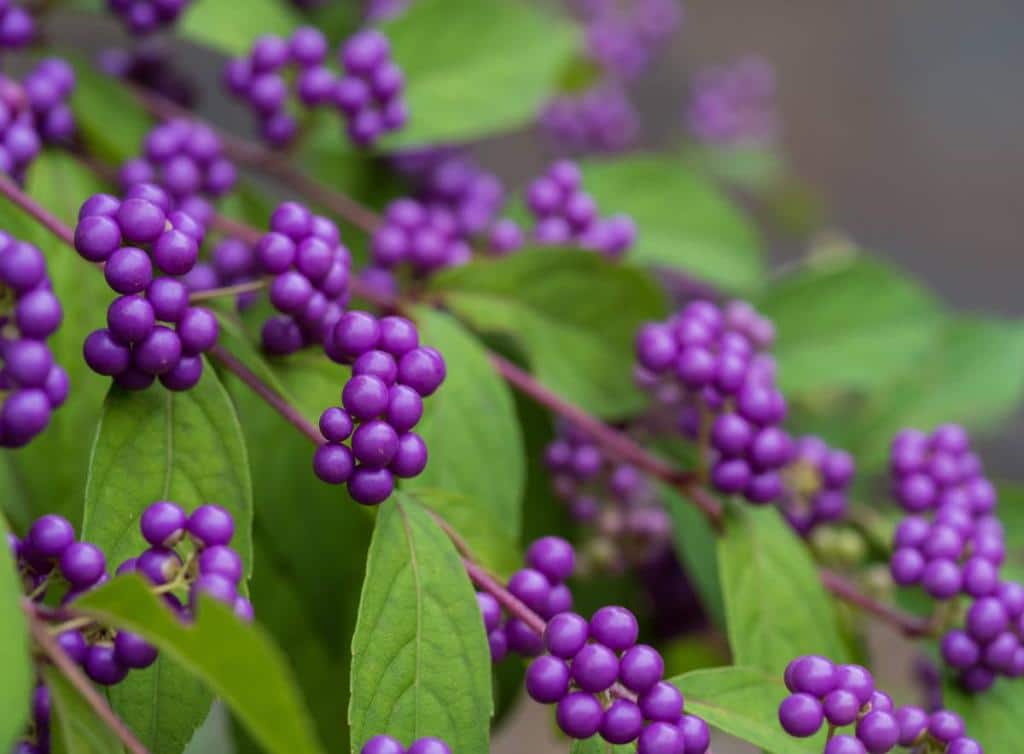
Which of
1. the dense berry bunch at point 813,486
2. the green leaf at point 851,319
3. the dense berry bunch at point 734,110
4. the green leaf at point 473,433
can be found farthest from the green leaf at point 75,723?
the dense berry bunch at point 734,110

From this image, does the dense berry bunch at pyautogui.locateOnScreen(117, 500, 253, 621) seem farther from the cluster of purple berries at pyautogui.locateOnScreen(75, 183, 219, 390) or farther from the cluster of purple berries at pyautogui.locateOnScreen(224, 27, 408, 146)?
the cluster of purple berries at pyautogui.locateOnScreen(224, 27, 408, 146)

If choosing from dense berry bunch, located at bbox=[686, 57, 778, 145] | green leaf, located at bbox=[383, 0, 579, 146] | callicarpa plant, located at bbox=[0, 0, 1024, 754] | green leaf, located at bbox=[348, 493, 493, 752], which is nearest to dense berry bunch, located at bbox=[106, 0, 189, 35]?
callicarpa plant, located at bbox=[0, 0, 1024, 754]

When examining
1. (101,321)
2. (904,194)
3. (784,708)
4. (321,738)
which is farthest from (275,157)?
(904,194)

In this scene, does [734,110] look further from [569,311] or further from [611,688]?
[611,688]

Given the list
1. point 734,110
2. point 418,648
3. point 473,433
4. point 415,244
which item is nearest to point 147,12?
point 415,244

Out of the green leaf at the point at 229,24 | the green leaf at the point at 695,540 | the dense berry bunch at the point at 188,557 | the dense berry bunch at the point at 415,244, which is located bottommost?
the green leaf at the point at 695,540

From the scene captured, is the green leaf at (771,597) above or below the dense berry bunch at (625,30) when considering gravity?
below

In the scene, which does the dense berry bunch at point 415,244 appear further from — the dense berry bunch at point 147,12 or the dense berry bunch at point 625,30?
the dense berry bunch at point 625,30
